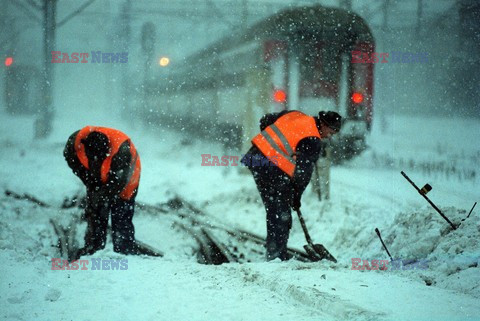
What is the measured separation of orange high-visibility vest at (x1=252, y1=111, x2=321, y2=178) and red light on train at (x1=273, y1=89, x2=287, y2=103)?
592cm

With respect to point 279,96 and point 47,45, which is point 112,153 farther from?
point 47,45

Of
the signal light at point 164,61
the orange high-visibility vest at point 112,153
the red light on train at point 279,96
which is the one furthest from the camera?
the signal light at point 164,61

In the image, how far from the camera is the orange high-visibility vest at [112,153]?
15.7 ft

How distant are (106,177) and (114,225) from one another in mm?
554

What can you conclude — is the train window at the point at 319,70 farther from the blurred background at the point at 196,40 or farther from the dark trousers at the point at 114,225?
the dark trousers at the point at 114,225

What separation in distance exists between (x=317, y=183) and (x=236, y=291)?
4634 millimetres

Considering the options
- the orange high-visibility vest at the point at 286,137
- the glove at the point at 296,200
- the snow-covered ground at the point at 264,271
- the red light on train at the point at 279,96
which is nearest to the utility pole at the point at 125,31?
the red light on train at the point at 279,96

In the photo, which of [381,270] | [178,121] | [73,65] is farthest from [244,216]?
[73,65]

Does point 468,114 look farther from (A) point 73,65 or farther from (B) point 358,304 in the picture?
(A) point 73,65

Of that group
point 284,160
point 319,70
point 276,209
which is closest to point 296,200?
point 276,209

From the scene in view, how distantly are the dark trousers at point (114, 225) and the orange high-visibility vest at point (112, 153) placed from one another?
133mm

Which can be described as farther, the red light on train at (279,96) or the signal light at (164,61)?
the signal light at (164,61)

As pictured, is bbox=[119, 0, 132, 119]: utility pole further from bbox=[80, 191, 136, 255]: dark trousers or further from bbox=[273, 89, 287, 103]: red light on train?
bbox=[80, 191, 136, 255]: dark trousers

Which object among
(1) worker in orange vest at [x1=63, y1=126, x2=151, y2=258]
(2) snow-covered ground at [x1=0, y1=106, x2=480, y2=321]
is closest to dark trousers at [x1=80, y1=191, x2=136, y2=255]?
(1) worker in orange vest at [x1=63, y1=126, x2=151, y2=258]
